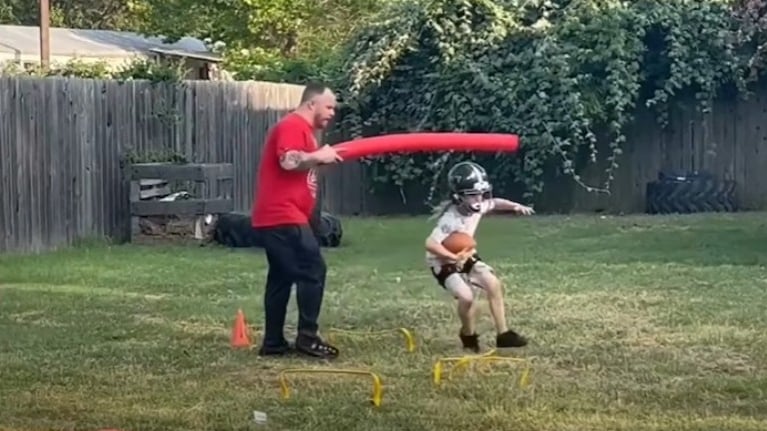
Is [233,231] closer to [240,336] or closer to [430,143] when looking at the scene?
[240,336]

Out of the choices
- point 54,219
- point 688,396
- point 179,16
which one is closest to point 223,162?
point 54,219

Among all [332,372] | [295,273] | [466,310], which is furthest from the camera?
[466,310]

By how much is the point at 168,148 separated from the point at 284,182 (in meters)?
10.3

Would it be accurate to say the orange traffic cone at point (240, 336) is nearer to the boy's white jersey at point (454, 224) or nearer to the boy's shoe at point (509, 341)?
the boy's white jersey at point (454, 224)

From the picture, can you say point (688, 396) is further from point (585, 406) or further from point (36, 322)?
point (36, 322)

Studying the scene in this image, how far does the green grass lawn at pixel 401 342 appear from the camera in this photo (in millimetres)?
6574

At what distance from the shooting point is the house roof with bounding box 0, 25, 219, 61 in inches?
1487

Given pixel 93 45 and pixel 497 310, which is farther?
pixel 93 45

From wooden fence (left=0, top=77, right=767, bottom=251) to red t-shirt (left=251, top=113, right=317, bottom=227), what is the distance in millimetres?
7762

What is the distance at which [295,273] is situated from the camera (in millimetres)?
8461

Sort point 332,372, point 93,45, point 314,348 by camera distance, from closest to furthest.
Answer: point 332,372 → point 314,348 → point 93,45

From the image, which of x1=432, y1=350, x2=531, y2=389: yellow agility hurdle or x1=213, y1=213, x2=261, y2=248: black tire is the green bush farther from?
x1=432, y1=350, x2=531, y2=389: yellow agility hurdle

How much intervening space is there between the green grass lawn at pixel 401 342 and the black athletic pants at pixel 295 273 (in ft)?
0.87

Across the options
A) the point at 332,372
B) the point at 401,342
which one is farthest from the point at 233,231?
the point at 332,372
